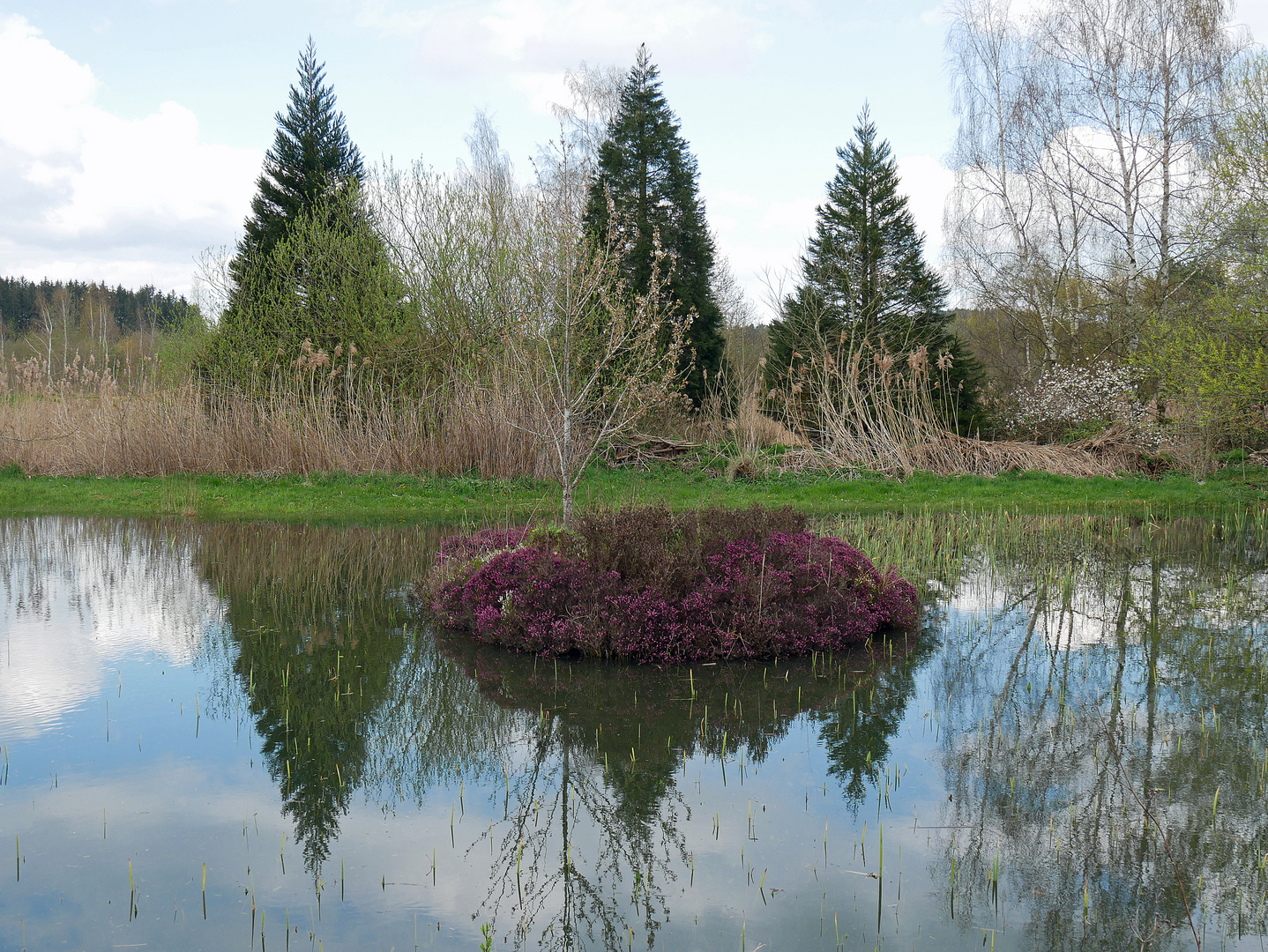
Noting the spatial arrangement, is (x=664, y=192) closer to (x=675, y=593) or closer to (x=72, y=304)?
(x=675, y=593)

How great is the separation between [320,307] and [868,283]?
12.9m

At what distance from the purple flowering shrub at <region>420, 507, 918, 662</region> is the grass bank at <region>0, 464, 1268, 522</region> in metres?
5.56

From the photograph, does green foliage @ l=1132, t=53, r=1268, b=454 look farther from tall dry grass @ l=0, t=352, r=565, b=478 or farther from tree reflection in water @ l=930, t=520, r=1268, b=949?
tall dry grass @ l=0, t=352, r=565, b=478

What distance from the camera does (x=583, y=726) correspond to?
511cm

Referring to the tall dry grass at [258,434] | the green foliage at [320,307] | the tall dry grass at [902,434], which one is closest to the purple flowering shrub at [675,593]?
the tall dry grass at [258,434]

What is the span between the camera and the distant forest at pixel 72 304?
63688mm

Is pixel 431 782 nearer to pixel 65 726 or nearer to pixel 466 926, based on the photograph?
pixel 466 926

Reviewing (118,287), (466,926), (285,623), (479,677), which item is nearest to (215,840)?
(466,926)

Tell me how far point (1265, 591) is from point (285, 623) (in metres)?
8.88

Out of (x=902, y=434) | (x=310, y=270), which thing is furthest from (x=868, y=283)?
(x=310, y=270)

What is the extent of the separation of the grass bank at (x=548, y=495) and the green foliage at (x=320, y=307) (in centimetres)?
353

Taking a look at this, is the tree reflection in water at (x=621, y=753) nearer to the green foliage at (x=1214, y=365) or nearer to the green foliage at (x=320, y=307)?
the green foliage at (x=1214, y=365)

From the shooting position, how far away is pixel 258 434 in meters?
17.0

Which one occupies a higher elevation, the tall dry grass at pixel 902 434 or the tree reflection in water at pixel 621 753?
the tall dry grass at pixel 902 434
